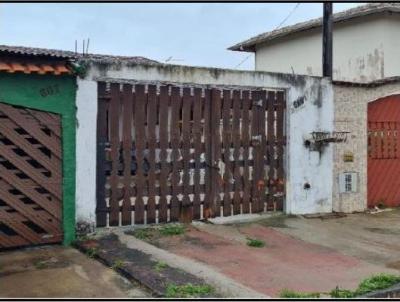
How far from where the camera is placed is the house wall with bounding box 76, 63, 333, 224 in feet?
23.5

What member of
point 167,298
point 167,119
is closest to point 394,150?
point 167,119

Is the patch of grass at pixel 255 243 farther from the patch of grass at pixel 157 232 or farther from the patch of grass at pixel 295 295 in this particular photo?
the patch of grass at pixel 295 295

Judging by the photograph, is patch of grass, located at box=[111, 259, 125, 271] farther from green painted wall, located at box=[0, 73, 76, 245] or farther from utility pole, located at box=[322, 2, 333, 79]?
utility pole, located at box=[322, 2, 333, 79]

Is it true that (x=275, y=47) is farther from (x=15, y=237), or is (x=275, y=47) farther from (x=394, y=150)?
(x=15, y=237)

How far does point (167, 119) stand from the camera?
771 centimetres

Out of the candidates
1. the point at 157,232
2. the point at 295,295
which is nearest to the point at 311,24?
the point at 157,232

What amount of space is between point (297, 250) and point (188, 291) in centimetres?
253

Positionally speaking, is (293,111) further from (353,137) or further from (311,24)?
(311,24)

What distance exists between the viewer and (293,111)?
353 inches

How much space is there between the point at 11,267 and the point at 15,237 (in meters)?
0.85

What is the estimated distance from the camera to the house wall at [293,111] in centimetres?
718

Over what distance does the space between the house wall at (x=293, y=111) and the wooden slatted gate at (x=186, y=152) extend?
15 centimetres

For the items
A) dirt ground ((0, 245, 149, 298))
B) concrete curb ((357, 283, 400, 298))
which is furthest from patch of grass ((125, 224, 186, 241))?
concrete curb ((357, 283, 400, 298))

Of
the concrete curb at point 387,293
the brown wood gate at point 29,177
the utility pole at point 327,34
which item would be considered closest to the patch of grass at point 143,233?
the brown wood gate at point 29,177
